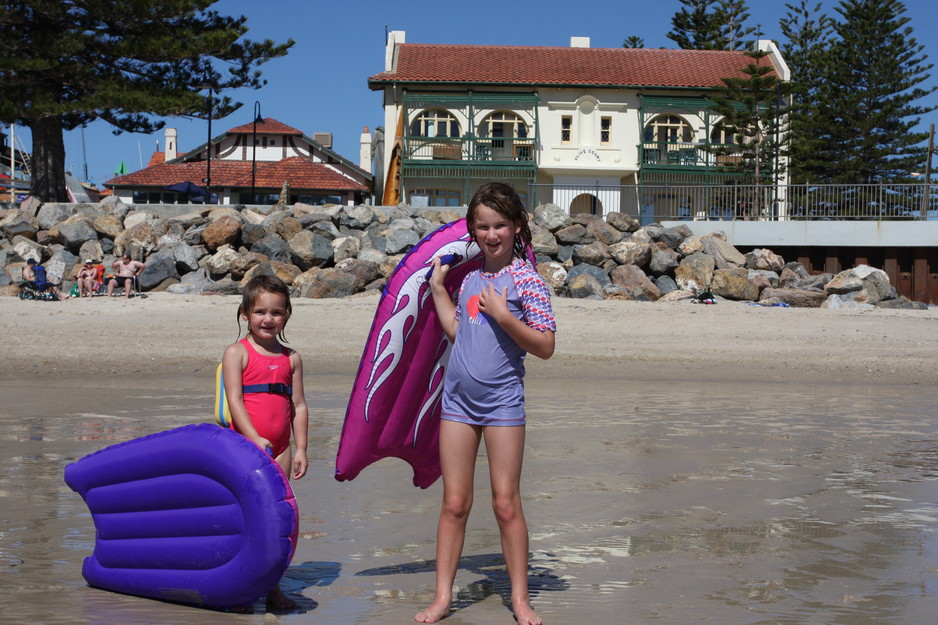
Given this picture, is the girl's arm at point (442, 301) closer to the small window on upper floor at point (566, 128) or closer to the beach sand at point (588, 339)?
the beach sand at point (588, 339)

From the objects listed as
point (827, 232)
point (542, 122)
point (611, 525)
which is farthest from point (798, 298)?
point (542, 122)

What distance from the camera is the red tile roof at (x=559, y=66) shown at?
119 ft

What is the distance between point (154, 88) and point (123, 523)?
2370cm

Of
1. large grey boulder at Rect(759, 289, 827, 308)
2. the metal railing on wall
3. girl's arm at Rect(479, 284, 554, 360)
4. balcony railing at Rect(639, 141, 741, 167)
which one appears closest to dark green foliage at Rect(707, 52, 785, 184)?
balcony railing at Rect(639, 141, 741, 167)

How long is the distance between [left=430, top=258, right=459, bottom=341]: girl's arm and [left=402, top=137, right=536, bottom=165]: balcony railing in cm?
3162

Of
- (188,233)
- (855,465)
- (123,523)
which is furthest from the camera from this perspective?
(188,233)

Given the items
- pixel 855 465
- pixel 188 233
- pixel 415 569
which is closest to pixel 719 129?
pixel 188 233

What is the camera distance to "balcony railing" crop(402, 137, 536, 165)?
35.1m

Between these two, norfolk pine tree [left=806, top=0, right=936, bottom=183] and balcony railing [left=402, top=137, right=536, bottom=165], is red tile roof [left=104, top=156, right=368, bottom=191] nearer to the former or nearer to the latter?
balcony railing [left=402, top=137, right=536, bottom=165]

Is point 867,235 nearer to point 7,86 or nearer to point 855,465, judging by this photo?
point 855,465

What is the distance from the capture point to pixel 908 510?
545 cm

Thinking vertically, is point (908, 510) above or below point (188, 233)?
below

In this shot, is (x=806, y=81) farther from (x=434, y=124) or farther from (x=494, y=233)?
(x=494, y=233)

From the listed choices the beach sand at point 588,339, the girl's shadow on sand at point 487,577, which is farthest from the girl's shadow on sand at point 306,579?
the beach sand at point 588,339
